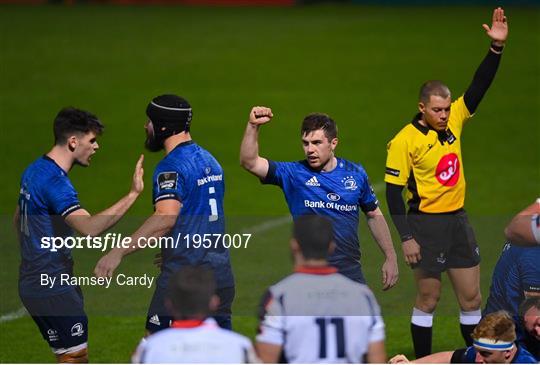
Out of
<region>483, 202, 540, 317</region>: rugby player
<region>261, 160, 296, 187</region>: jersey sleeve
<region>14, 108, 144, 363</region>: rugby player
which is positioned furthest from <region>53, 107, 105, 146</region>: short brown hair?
<region>483, 202, 540, 317</region>: rugby player

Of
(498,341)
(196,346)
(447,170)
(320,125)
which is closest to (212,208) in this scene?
(320,125)

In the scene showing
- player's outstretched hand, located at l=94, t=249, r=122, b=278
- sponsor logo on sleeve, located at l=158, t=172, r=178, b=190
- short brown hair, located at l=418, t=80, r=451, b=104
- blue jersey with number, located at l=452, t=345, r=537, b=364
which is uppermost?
short brown hair, located at l=418, t=80, r=451, b=104

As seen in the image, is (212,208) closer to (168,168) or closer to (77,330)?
(168,168)

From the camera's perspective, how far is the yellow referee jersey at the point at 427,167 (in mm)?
10633

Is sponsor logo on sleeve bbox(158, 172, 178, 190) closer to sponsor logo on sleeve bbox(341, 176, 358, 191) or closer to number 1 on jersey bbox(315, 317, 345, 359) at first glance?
sponsor logo on sleeve bbox(341, 176, 358, 191)

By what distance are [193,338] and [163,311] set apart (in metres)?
2.56

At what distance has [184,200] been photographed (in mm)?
8984

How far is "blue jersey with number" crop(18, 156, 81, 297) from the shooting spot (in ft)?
29.4

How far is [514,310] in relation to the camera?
9.76 metres

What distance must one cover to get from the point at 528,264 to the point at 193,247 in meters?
2.77

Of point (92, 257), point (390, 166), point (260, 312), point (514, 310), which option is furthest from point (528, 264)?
point (92, 257)

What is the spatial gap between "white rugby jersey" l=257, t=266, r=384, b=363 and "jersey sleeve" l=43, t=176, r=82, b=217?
8.30ft

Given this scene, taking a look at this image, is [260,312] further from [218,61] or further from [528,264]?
[218,61]

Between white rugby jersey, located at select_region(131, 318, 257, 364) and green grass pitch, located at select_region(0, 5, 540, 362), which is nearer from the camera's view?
white rugby jersey, located at select_region(131, 318, 257, 364)
